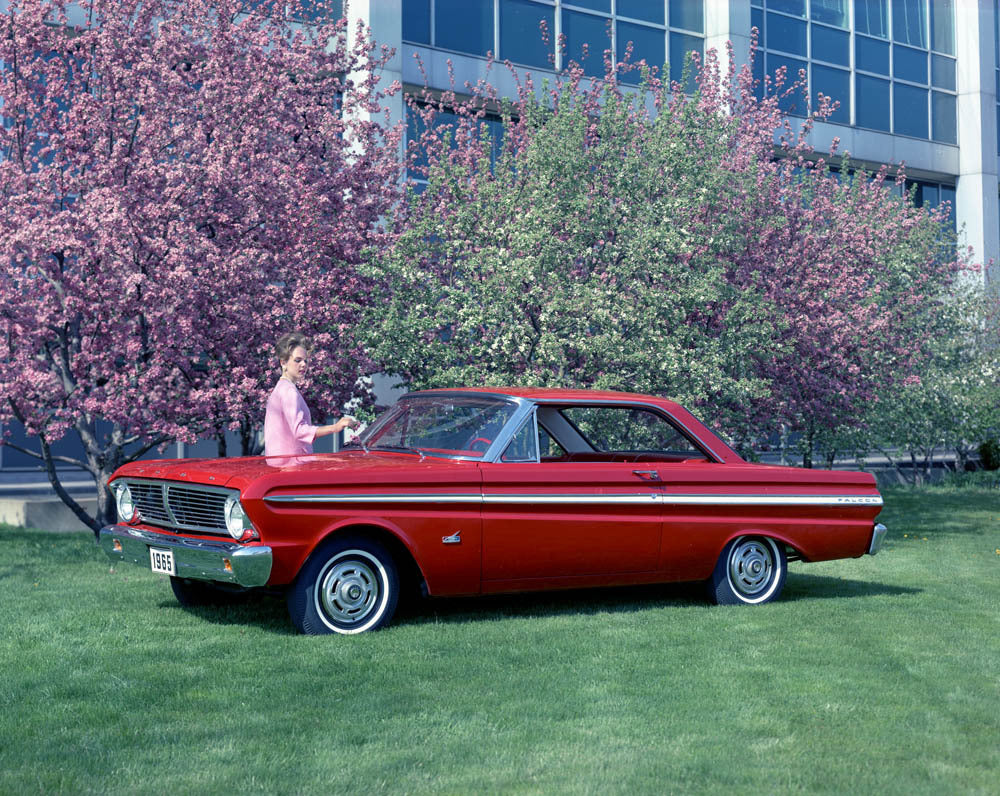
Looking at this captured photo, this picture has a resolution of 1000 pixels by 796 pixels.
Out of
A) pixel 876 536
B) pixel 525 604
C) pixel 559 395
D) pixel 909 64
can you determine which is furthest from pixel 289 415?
pixel 909 64

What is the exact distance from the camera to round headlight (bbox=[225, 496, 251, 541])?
6977mm

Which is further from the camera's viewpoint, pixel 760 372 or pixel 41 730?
pixel 760 372

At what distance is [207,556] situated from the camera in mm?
7070

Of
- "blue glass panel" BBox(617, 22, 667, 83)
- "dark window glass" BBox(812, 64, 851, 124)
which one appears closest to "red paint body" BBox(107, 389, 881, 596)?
"blue glass panel" BBox(617, 22, 667, 83)

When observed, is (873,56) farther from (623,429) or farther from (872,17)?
(623,429)

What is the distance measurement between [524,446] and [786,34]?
78.5 ft

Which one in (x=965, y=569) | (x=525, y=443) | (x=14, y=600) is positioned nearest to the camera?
(x=525, y=443)

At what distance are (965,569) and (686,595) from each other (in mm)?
3777

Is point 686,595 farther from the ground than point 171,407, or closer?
closer

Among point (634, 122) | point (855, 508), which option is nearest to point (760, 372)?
point (634, 122)

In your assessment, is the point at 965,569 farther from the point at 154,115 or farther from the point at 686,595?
the point at 154,115

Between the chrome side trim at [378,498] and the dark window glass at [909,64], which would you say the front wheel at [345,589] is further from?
the dark window glass at [909,64]

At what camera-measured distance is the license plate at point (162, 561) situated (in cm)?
734

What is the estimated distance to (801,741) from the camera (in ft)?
16.7
